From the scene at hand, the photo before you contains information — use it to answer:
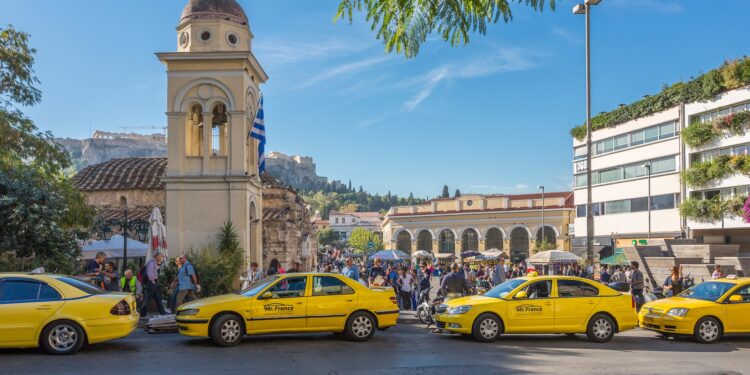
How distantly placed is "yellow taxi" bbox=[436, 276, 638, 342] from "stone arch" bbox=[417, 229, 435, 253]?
6873cm

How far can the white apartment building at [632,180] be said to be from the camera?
41.2m

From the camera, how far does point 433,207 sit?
82562 millimetres

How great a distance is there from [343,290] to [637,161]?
3645 cm

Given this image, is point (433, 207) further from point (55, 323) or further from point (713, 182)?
point (55, 323)

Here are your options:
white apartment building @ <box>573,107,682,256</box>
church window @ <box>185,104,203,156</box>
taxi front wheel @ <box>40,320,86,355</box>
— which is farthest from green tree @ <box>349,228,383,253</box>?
taxi front wheel @ <box>40,320,86,355</box>

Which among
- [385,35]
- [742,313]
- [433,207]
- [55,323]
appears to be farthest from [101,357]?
[433,207]

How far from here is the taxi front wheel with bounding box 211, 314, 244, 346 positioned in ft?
38.1

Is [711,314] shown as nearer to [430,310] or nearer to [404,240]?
[430,310]

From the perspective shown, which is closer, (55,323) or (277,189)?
(55,323)

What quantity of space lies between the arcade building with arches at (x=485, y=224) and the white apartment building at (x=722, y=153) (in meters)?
32.9

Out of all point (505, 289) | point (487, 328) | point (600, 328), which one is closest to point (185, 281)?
point (487, 328)

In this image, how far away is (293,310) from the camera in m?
12.1

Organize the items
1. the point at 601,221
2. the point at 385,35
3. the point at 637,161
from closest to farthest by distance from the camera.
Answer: the point at 385,35
the point at 637,161
the point at 601,221

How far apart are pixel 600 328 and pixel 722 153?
28.6m
